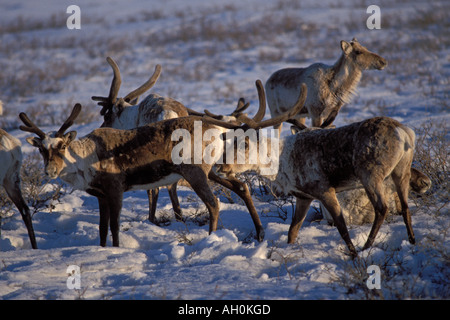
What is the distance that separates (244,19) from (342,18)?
14.7 ft

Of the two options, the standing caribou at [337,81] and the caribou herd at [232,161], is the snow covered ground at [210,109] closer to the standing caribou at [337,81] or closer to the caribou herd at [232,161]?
the caribou herd at [232,161]

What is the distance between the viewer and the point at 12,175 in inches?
253

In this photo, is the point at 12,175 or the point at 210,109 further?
the point at 210,109

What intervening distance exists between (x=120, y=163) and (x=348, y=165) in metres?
2.46

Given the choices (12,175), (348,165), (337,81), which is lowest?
(12,175)

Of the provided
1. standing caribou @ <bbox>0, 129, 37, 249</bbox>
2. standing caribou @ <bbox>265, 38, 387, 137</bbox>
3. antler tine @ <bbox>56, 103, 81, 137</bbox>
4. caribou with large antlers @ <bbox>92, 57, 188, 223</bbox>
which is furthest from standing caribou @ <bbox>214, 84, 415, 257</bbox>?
standing caribou @ <bbox>265, 38, 387, 137</bbox>

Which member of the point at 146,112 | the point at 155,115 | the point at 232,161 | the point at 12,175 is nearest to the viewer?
the point at 232,161

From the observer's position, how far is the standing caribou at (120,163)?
6.00 metres

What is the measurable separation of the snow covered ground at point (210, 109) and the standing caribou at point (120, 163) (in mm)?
568

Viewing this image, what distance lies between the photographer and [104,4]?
117 feet

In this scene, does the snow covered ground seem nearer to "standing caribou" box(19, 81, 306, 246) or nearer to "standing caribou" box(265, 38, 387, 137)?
"standing caribou" box(19, 81, 306, 246)

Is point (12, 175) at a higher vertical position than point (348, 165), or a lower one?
lower

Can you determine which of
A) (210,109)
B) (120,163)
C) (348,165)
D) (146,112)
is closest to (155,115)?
(146,112)

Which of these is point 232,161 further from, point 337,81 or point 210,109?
point 210,109
